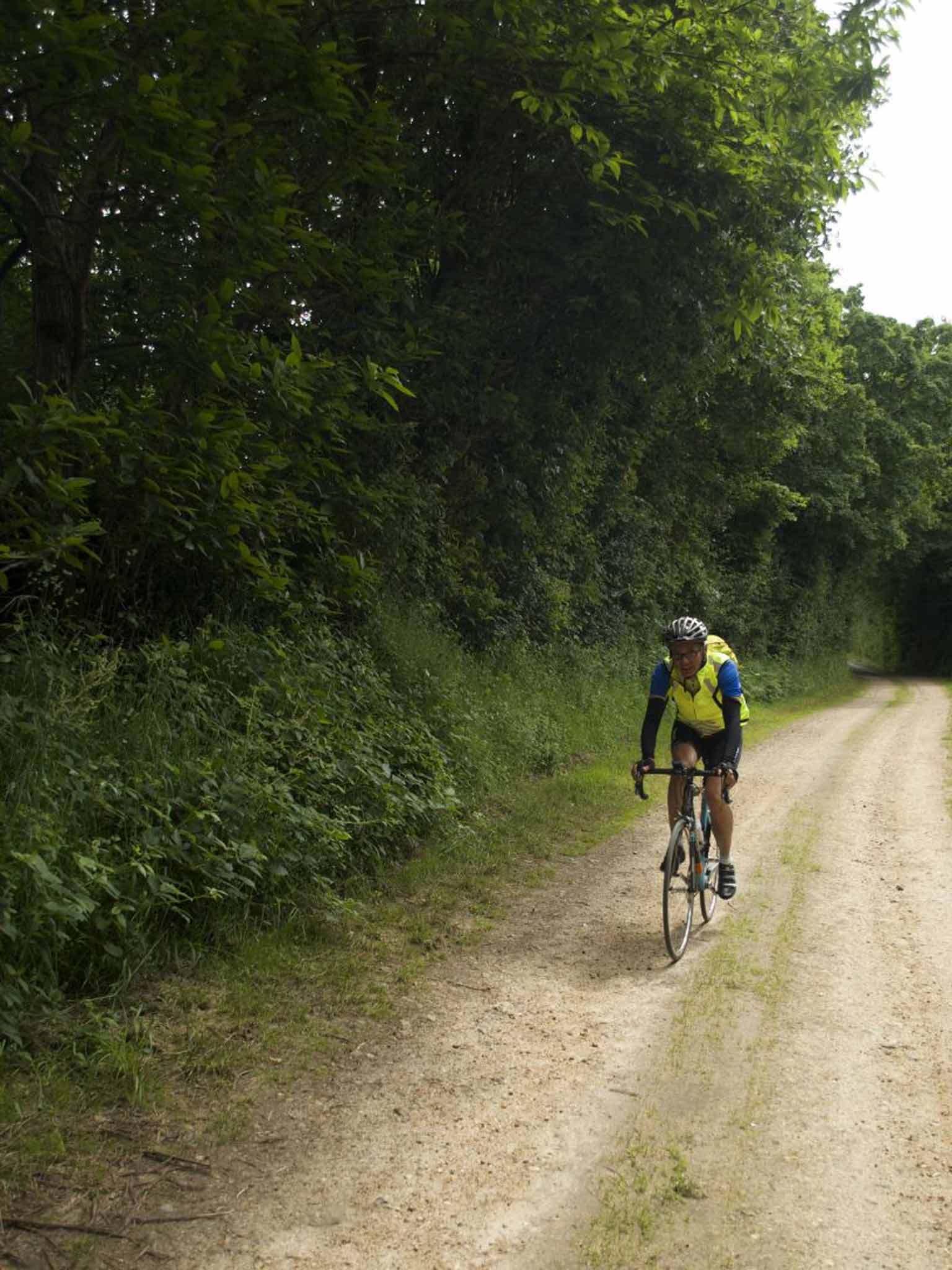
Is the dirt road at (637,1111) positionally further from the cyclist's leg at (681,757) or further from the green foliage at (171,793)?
the green foliage at (171,793)

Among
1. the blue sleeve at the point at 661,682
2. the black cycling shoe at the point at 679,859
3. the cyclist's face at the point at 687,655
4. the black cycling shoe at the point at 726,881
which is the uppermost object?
the cyclist's face at the point at 687,655

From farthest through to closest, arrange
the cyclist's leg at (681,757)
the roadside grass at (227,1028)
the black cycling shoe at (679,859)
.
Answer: the cyclist's leg at (681,757) < the black cycling shoe at (679,859) < the roadside grass at (227,1028)

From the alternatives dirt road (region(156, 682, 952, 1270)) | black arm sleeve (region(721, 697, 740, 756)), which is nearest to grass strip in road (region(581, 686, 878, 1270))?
dirt road (region(156, 682, 952, 1270))

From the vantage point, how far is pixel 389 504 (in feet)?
33.3

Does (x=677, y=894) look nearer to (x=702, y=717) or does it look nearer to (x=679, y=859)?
(x=679, y=859)

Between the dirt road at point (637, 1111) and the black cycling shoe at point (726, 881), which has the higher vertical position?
the black cycling shoe at point (726, 881)

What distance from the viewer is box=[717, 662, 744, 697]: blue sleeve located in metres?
6.81

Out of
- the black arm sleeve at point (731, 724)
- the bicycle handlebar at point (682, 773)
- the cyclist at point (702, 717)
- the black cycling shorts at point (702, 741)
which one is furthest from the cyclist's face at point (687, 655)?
the bicycle handlebar at point (682, 773)

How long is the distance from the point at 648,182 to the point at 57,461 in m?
6.68

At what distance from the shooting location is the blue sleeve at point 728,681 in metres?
6.81

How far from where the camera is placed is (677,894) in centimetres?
628

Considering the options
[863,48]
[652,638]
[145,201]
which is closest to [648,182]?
[863,48]

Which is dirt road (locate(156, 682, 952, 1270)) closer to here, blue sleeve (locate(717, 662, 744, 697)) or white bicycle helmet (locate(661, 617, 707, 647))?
blue sleeve (locate(717, 662, 744, 697))

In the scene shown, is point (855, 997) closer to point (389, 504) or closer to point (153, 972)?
point (153, 972)
